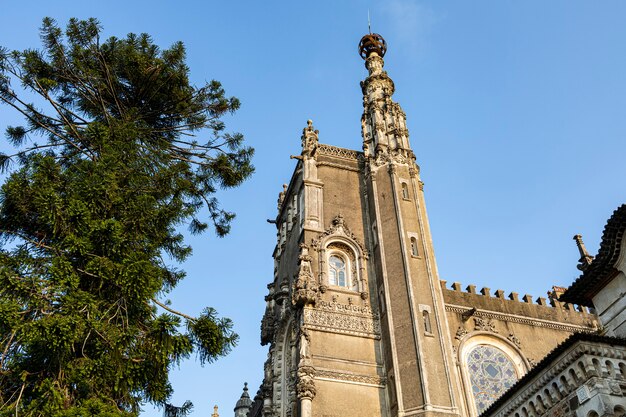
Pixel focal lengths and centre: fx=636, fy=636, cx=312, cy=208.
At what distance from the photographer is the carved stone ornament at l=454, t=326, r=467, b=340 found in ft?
90.8

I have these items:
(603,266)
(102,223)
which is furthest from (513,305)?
(102,223)

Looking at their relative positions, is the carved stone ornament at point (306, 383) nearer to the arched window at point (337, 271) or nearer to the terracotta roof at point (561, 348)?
the arched window at point (337, 271)

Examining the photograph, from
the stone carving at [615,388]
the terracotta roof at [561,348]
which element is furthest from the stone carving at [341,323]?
the stone carving at [615,388]

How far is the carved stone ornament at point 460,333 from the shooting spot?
27.7 meters

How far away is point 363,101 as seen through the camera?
36188 millimetres

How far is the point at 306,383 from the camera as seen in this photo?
2330cm

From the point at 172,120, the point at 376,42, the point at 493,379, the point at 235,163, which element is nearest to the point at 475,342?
the point at 493,379

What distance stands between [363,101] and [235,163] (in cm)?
1526

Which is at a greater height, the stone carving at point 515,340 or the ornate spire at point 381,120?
the ornate spire at point 381,120

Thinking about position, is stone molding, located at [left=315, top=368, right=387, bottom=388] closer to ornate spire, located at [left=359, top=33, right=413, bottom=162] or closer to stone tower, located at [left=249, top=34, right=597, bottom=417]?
stone tower, located at [left=249, top=34, right=597, bottom=417]

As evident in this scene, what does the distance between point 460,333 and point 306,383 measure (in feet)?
26.7

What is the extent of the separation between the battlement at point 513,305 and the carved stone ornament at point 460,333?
1197 millimetres

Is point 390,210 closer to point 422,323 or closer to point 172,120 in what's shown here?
point 422,323

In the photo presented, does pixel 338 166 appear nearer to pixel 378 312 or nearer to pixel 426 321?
pixel 378 312
